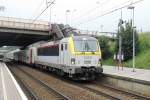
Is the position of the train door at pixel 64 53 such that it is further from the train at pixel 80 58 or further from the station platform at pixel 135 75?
the station platform at pixel 135 75

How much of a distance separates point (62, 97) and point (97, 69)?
6794 mm

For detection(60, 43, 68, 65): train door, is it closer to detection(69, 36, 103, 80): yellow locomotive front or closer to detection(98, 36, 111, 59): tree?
detection(69, 36, 103, 80): yellow locomotive front

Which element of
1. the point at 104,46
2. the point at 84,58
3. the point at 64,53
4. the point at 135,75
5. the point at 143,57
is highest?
the point at 104,46

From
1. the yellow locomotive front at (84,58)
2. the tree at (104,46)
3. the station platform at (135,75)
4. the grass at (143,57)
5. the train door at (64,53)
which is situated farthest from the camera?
the tree at (104,46)

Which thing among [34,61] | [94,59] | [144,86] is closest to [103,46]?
[34,61]

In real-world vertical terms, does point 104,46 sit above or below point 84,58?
above

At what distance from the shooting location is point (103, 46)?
153 feet

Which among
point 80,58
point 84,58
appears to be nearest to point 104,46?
point 84,58

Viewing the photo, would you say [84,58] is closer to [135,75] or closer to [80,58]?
[80,58]

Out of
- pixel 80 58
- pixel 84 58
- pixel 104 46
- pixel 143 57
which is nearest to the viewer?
pixel 80 58

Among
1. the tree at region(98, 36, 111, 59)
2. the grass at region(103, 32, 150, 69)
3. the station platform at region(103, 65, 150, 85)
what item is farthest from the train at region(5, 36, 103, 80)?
the tree at region(98, 36, 111, 59)

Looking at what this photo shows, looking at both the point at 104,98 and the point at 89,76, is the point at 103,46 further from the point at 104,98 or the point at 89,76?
the point at 104,98

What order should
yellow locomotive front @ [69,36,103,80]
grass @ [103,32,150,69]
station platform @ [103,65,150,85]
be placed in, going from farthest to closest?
grass @ [103,32,150,69] → yellow locomotive front @ [69,36,103,80] → station platform @ [103,65,150,85]

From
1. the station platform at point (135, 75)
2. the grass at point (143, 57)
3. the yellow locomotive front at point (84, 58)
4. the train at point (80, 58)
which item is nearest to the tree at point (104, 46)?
the grass at point (143, 57)
